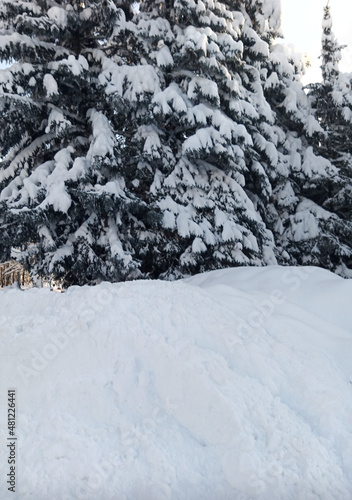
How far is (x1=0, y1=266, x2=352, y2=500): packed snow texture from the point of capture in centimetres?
230

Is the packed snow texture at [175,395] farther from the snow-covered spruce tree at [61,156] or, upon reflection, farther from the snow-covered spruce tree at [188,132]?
the snow-covered spruce tree at [188,132]

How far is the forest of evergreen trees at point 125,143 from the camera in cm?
686

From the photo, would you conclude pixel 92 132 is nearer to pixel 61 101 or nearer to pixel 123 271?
pixel 61 101

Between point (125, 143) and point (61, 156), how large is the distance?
1.79 metres

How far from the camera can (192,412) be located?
279 cm

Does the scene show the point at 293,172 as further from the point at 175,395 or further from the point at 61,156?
the point at 175,395

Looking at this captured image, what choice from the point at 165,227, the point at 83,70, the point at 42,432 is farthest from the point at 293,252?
the point at 42,432

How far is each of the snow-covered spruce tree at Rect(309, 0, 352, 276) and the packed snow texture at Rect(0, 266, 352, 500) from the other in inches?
252

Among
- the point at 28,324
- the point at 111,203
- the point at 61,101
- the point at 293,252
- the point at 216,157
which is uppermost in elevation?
the point at 61,101

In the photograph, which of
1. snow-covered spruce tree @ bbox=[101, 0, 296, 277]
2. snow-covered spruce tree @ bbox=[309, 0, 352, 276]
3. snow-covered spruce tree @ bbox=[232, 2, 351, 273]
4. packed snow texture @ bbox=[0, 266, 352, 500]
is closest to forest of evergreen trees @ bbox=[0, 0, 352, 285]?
snow-covered spruce tree @ bbox=[101, 0, 296, 277]

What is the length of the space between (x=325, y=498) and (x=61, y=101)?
26.5 feet

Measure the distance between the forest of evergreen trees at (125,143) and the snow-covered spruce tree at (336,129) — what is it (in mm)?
2569

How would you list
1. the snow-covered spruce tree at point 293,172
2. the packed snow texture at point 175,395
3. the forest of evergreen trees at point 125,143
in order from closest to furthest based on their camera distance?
1. the packed snow texture at point 175,395
2. the forest of evergreen trees at point 125,143
3. the snow-covered spruce tree at point 293,172

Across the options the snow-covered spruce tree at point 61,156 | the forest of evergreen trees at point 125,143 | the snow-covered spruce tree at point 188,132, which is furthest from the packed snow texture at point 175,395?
the snow-covered spruce tree at point 188,132
